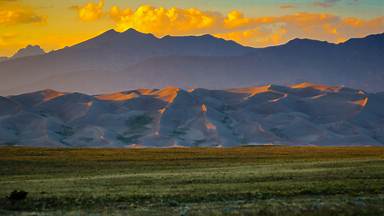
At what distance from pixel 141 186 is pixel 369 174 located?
18.3 meters

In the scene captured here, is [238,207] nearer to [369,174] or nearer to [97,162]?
[369,174]

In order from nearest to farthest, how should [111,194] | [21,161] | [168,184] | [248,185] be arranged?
[111,194] → [248,185] → [168,184] → [21,161]

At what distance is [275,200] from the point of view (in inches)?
→ 1443

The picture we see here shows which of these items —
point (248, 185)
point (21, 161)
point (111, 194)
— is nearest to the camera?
point (111, 194)

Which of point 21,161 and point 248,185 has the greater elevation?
point 248,185

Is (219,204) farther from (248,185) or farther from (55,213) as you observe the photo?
(248,185)

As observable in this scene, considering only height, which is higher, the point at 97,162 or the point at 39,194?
the point at 39,194

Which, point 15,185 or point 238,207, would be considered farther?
point 15,185

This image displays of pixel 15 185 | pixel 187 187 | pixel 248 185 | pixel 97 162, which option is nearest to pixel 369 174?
pixel 248 185

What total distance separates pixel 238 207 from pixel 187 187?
14142mm

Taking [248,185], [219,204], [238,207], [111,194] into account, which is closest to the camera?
[238,207]

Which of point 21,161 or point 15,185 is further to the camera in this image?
point 21,161

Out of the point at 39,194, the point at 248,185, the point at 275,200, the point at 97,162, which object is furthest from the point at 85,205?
the point at 97,162

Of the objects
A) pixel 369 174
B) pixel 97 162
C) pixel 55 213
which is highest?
pixel 55 213
